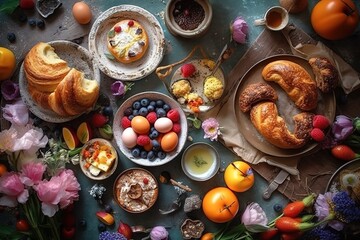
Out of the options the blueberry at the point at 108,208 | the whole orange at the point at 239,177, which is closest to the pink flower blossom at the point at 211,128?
the whole orange at the point at 239,177

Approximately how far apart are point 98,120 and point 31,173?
15.1 inches

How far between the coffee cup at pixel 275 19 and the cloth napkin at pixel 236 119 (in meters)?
0.04

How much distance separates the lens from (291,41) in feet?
7.75

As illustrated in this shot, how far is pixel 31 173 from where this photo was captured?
84.6 inches

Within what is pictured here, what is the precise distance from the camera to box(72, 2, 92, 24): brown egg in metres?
2.32

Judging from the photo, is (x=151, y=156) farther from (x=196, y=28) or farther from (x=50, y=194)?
(x=196, y=28)

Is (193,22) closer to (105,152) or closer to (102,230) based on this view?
(105,152)

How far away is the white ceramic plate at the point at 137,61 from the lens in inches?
91.6

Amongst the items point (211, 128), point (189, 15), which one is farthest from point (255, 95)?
point (189, 15)

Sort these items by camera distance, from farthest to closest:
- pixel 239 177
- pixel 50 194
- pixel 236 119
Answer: pixel 236 119, pixel 239 177, pixel 50 194

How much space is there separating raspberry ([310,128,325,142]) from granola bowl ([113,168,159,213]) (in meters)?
0.74

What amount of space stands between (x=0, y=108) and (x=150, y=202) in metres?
0.83

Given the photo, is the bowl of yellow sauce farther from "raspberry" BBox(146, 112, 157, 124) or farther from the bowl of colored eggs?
"raspberry" BBox(146, 112, 157, 124)

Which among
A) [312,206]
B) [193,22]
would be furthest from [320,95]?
[193,22]
